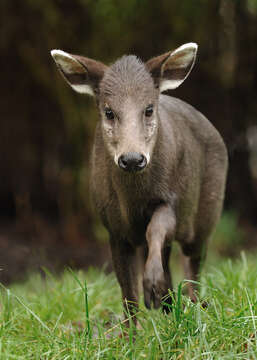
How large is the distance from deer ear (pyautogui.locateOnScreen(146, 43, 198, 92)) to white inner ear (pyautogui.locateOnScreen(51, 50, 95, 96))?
1.63 feet

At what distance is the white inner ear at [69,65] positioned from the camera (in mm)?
4829

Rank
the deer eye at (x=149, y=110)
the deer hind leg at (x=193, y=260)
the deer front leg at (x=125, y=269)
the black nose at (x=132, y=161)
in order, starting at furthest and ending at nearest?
the deer hind leg at (x=193, y=260)
the deer front leg at (x=125, y=269)
the deer eye at (x=149, y=110)
the black nose at (x=132, y=161)

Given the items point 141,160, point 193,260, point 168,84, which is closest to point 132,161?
point 141,160

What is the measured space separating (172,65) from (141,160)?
3.40 ft

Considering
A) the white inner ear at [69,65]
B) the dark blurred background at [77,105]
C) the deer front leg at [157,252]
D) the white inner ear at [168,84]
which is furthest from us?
the dark blurred background at [77,105]

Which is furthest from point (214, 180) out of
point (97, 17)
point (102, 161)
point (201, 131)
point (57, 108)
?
point (57, 108)

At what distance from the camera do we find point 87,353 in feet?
13.0

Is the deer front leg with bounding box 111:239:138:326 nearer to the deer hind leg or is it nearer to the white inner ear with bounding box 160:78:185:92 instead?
the deer hind leg

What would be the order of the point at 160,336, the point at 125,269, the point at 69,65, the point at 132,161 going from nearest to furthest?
the point at 160,336 → the point at 132,161 → the point at 69,65 → the point at 125,269

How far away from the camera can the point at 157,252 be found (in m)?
4.30

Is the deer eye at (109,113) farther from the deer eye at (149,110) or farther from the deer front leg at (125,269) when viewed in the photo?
the deer front leg at (125,269)

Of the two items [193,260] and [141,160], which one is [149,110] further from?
[193,260]

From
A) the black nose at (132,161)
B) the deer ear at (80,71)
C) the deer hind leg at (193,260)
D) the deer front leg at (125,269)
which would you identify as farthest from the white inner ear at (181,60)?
the deer hind leg at (193,260)

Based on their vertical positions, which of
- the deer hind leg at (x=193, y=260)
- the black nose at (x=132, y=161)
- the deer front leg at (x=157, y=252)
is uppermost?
the black nose at (x=132, y=161)
